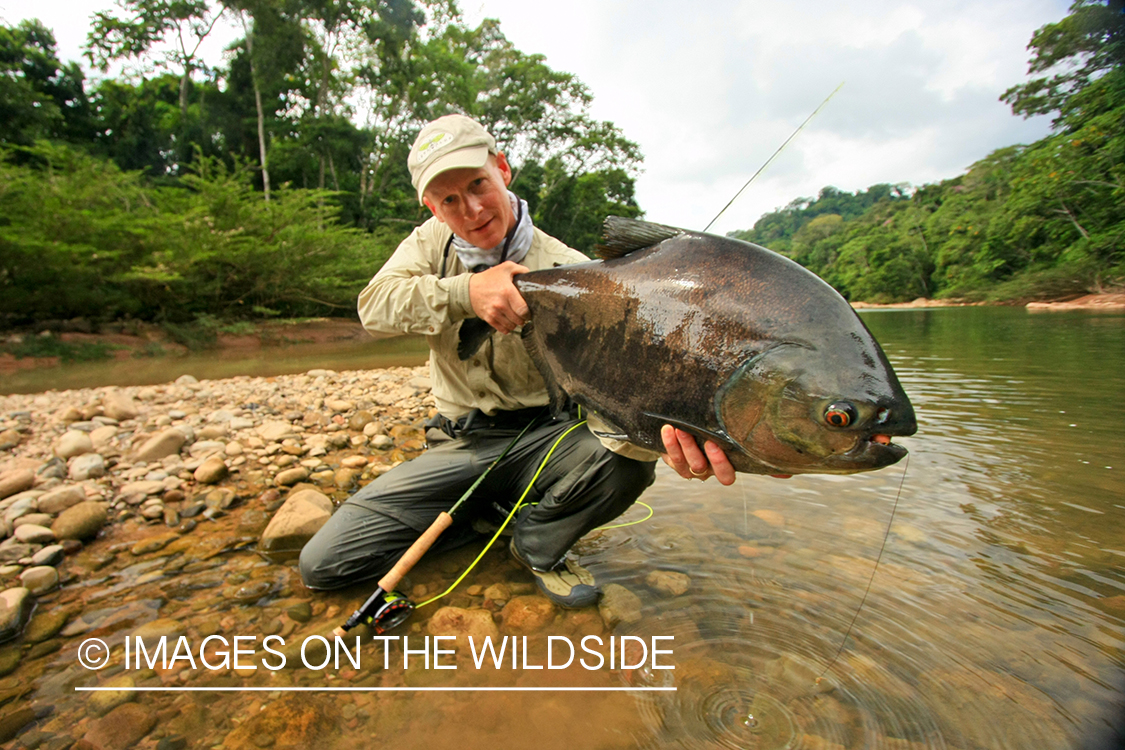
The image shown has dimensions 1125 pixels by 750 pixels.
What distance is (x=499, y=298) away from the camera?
7.00ft

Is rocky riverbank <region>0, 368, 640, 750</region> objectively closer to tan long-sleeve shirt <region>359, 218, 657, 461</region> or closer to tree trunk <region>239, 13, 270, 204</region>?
tan long-sleeve shirt <region>359, 218, 657, 461</region>

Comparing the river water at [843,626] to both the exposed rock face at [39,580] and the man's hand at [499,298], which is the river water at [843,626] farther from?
the man's hand at [499,298]

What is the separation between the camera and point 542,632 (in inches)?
87.0

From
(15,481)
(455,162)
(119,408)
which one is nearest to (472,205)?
(455,162)

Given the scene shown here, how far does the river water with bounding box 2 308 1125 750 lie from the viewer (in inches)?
67.2

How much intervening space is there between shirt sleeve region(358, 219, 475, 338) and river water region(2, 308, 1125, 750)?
1302 mm

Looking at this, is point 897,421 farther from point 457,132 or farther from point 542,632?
point 457,132

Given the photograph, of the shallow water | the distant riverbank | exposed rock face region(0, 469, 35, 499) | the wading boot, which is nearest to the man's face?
the wading boot

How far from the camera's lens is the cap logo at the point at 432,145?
2.39 meters

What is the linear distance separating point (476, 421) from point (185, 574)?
164 centimetres

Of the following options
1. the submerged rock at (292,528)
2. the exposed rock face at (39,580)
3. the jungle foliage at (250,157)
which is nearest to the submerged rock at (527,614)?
the submerged rock at (292,528)

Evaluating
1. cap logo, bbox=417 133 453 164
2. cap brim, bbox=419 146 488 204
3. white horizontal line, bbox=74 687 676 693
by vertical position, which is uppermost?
cap logo, bbox=417 133 453 164

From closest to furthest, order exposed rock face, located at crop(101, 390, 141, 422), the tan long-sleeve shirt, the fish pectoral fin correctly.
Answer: the fish pectoral fin
the tan long-sleeve shirt
exposed rock face, located at crop(101, 390, 141, 422)

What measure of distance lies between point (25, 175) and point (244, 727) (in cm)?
1570
